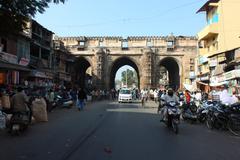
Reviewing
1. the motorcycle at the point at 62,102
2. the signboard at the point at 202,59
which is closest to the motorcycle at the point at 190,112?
the motorcycle at the point at 62,102

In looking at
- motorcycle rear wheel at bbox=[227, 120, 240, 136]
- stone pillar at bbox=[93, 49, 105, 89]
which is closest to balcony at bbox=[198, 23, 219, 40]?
motorcycle rear wheel at bbox=[227, 120, 240, 136]

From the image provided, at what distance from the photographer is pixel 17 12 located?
8.18 meters

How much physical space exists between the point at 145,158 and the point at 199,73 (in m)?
33.9

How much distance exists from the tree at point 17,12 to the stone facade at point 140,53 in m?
47.3

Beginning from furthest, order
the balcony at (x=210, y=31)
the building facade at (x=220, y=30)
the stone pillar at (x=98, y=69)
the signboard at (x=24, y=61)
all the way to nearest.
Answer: the stone pillar at (x=98, y=69) → the balcony at (x=210, y=31) → the building facade at (x=220, y=30) → the signboard at (x=24, y=61)

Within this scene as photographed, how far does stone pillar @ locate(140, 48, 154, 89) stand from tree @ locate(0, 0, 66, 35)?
47.1 meters

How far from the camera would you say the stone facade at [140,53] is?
55.8 m

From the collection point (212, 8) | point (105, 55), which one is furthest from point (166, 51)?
point (212, 8)

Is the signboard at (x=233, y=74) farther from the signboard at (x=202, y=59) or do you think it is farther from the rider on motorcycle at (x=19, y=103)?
the signboard at (x=202, y=59)

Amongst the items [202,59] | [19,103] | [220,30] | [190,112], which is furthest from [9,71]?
[202,59]

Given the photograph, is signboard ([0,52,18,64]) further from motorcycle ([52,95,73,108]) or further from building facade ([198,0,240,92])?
building facade ([198,0,240,92])

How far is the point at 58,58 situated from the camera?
148 feet

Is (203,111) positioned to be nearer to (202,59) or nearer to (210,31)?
(210,31)

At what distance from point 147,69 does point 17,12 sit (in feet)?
158
